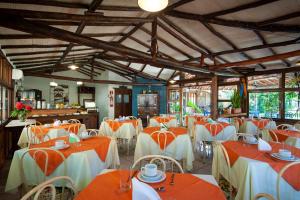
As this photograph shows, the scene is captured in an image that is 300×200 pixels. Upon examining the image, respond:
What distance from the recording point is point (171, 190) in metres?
1.36

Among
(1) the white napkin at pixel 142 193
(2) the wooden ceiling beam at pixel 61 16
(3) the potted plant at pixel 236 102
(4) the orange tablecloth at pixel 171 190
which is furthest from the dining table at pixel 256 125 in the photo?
(1) the white napkin at pixel 142 193

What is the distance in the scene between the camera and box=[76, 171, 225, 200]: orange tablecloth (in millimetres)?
1271

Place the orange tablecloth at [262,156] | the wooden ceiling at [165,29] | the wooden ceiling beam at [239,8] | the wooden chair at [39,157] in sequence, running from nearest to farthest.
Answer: the orange tablecloth at [262,156] < the wooden chair at [39,157] < the wooden ceiling at [165,29] < the wooden ceiling beam at [239,8]

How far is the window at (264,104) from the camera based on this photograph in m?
7.32

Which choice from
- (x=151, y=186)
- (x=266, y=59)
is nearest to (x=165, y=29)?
(x=266, y=59)

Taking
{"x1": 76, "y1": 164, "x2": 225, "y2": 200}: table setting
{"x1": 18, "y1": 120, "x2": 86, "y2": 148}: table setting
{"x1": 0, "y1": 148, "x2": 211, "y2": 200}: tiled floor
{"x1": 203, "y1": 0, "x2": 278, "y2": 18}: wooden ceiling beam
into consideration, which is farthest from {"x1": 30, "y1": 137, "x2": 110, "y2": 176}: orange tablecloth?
{"x1": 203, "y1": 0, "x2": 278, "y2": 18}: wooden ceiling beam

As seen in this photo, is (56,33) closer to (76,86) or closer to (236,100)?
(236,100)

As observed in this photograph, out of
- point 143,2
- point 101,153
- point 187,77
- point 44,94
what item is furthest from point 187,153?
point 44,94

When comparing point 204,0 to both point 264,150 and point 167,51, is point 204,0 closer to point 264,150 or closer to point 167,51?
point 264,150

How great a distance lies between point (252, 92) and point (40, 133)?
803 cm

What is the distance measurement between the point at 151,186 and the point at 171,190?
0.53ft
